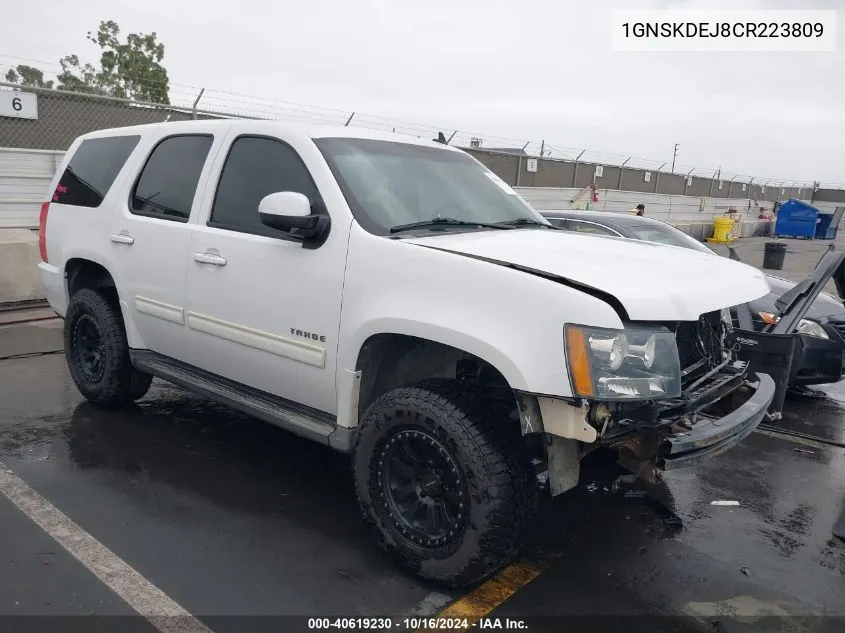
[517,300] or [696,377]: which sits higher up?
[517,300]

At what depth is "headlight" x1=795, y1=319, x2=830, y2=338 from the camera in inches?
223

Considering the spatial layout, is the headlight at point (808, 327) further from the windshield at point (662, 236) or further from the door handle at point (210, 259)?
the door handle at point (210, 259)

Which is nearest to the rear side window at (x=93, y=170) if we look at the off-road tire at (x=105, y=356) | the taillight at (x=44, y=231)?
the taillight at (x=44, y=231)

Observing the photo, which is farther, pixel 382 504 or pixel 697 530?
pixel 697 530

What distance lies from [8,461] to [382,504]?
8.00ft

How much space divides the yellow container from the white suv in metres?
23.1

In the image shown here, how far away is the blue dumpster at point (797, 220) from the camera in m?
29.1

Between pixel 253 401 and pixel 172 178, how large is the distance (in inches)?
61.3

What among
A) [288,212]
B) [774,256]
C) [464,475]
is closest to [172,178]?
[288,212]

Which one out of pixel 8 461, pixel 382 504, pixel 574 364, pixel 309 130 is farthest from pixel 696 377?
pixel 8 461

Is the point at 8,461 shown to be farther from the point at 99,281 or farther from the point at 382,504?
the point at 382,504

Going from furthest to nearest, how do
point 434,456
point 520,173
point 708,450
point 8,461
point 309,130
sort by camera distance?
point 520,173 < point 8,461 < point 309,130 < point 434,456 < point 708,450

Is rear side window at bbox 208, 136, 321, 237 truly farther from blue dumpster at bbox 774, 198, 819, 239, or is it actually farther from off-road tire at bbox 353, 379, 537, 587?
blue dumpster at bbox 774, 198, 819, 239

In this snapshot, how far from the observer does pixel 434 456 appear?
A: 2922 mm
